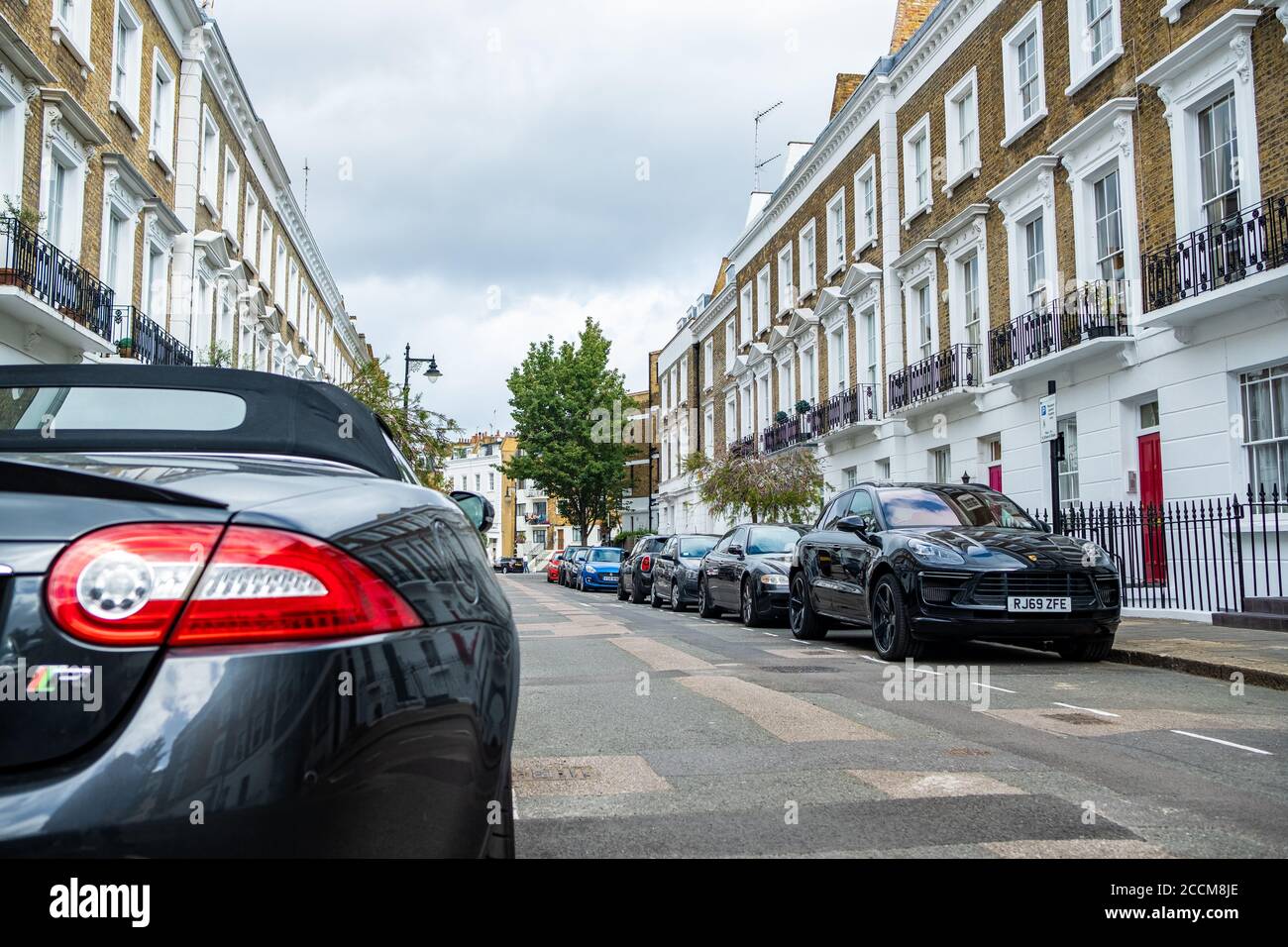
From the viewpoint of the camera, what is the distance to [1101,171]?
1833 centimetres

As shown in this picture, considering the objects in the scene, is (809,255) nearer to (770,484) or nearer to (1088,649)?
(770,484)

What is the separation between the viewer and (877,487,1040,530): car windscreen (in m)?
10.6

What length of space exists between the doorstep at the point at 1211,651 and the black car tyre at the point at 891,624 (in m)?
2.03

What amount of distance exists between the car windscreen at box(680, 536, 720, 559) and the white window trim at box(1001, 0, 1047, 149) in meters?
9.58

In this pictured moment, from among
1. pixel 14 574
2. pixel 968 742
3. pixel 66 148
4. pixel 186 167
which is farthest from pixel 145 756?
pixel 186 167

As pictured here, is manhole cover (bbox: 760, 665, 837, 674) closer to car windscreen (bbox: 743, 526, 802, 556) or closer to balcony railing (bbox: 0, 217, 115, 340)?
car windscreen (bbox: 743, 526, 802, 556)

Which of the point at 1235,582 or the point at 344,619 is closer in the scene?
the point at 344,619

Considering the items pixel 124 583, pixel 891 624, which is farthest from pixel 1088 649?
pixel 124 583

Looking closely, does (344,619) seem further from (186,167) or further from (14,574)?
(186,167)

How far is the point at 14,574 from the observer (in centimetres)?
158

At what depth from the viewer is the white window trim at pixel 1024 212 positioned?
774 inches

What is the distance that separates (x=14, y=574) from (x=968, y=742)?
16.6 feet
